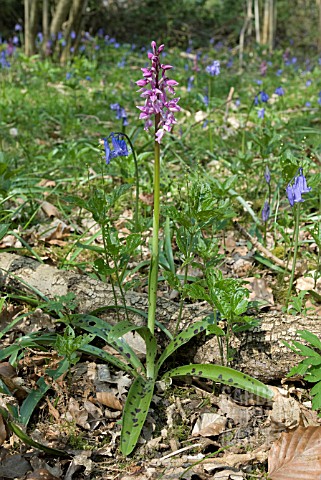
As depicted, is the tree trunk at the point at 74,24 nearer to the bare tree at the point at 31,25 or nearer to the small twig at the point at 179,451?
the bare tree at the point at 31,25

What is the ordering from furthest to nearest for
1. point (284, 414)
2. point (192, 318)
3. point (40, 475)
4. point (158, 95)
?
point (192, 318)
point (284, 414)
point (158, 95)
point (40, 475)

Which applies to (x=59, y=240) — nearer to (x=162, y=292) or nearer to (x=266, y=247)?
(x=162, y=292)

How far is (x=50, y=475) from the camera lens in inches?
64.8

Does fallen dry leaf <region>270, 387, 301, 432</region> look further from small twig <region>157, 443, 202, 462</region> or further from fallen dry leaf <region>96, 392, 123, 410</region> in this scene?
fallen dry leaf <region>96, 392, 123, 410</region>

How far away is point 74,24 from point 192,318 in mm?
7530

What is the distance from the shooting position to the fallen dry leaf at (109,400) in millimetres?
2010

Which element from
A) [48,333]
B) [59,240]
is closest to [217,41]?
[59,240]

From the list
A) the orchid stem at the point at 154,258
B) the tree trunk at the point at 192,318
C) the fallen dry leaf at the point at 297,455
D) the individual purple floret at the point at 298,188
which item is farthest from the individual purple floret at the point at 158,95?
the fallen dry leaf at the point at 297,455

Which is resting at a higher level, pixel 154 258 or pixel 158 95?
pixel 158 95

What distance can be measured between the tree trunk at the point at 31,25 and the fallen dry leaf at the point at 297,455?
8195 millimetres

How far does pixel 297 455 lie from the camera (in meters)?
1.71

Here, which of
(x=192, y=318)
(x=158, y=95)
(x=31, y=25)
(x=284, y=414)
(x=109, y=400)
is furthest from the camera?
(x=31, y=25)

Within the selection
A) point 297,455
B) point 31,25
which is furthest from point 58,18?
point 297,455

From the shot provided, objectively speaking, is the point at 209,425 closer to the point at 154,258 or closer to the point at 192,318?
the point at 192,318
